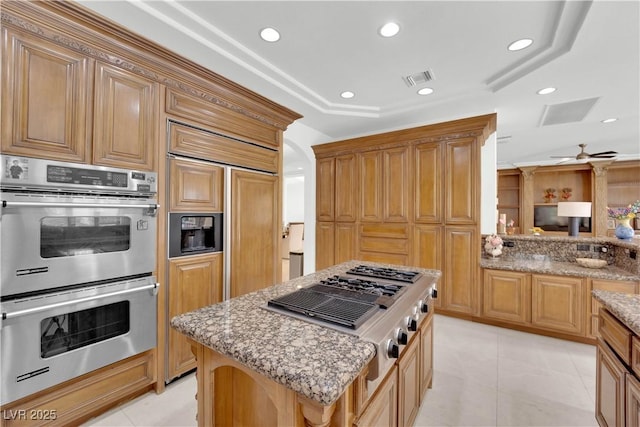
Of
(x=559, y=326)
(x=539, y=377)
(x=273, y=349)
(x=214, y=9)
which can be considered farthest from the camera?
(x=559, y=326)

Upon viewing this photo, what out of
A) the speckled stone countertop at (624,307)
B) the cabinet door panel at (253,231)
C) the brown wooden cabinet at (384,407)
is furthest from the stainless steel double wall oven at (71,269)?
the speckled stone countertop at (624,307)

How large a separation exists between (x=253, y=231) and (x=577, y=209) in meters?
4.14

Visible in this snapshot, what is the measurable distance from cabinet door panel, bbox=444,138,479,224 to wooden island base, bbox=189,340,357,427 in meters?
3.06

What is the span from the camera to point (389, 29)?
2123 mm

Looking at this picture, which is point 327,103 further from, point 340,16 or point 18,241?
point 18,241

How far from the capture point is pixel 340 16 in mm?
1984

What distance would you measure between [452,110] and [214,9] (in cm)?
303

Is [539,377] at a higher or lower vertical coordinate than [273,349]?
lower

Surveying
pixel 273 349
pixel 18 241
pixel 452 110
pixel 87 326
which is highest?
pixel 452 110

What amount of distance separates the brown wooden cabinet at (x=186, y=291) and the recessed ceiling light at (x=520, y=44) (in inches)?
120

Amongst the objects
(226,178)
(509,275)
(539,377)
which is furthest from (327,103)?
(539,377)

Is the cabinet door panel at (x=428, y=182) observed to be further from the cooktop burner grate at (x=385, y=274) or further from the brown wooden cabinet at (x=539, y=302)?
the cooktop burner grate at (x=385, y=274)

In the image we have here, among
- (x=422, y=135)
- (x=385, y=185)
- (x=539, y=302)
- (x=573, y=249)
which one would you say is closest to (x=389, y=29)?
Answer: (x=422, y=135)

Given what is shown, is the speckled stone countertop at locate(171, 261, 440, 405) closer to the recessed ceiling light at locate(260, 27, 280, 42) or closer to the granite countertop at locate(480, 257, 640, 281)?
the recessed ceiling light at locate(260, 27, 280, 42)
